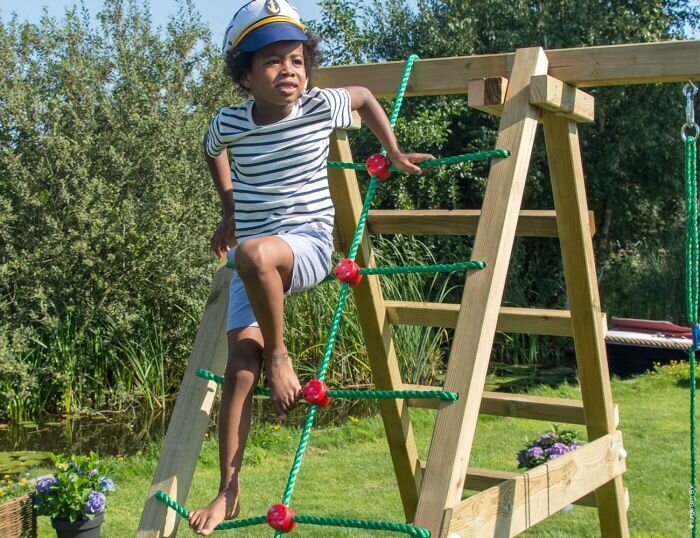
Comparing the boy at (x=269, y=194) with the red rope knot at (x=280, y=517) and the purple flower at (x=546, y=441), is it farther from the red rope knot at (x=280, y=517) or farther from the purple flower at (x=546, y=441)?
the purple flower at (x=546, y=441)

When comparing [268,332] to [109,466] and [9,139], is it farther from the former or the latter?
[9,139]

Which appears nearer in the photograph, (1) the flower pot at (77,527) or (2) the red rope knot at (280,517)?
(2) the red rope knot at (280,517)

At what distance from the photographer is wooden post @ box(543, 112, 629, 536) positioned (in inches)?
125

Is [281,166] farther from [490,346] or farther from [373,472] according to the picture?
[373,472]

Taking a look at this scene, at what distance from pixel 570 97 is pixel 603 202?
9.09 meters

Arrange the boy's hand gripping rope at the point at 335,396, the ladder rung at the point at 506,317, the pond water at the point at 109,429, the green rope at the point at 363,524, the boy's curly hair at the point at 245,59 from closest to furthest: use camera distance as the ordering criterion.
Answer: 1. the green rope at the point at 363,524
2. the boy's hand gripping rope at the point at 335,396
3. the boy's curly hair at the point at 245,59
4. the ladder rung at the point at 506,317
5. the pond water at the point at 109,429

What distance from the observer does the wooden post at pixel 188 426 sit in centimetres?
268

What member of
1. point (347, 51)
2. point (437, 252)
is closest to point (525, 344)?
point (437, 252)

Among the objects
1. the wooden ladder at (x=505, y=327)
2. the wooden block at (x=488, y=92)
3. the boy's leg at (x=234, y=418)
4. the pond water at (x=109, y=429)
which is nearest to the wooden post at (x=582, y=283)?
the wooden ladder at (x=505, y=327)

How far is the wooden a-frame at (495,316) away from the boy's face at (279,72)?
61 cm

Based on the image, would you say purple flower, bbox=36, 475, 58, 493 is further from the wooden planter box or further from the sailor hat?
the sailor hat

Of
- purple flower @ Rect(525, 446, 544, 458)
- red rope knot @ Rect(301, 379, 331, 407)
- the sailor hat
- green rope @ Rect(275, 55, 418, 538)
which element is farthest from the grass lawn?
the sailor hat

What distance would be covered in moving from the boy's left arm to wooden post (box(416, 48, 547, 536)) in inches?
11.7

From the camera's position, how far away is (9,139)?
805cm
